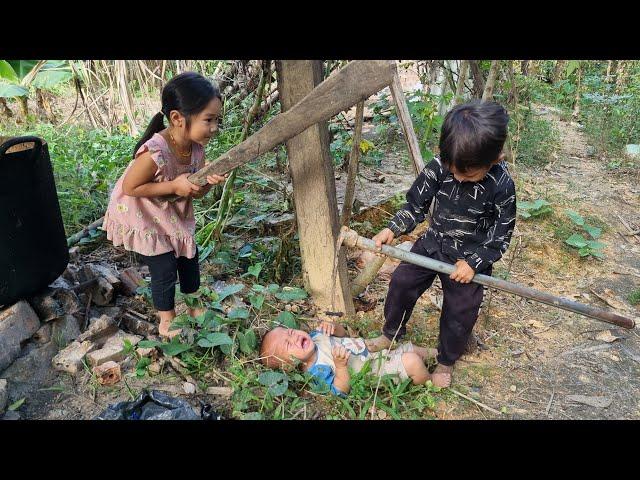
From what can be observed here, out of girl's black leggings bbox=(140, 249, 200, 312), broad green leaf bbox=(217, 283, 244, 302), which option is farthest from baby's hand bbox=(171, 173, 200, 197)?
broad green leaf bbox=(217, 283, 244, 302)

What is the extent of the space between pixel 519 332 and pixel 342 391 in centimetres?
126

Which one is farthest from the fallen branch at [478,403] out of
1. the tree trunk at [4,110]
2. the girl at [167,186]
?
the tree trunk at [4,110]

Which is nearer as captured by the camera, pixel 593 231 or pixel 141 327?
pixel 141 327

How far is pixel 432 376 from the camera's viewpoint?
237cm

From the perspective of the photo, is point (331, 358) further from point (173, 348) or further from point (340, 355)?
point (173, 348)

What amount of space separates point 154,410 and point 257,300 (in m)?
0.85

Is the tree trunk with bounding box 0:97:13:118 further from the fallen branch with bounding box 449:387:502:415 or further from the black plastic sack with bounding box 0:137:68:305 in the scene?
the fallen branch with bounding box 449:387:502:415

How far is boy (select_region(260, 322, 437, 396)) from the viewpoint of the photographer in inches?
89.2

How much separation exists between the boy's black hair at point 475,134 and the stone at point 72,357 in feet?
6.56

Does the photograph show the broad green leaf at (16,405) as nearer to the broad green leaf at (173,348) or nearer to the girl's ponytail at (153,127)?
the broad green leaf at (173,348)

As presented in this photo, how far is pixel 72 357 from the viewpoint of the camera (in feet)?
7.39

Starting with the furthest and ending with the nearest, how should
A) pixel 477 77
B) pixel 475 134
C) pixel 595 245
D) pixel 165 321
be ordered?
1. pixel 595 245
2. pixel 477 77
3. pixel 165 321
4. pixel 475 134

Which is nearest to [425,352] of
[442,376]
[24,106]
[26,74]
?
[442,376]

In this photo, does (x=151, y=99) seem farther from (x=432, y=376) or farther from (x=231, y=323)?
(x=432, y=376)
